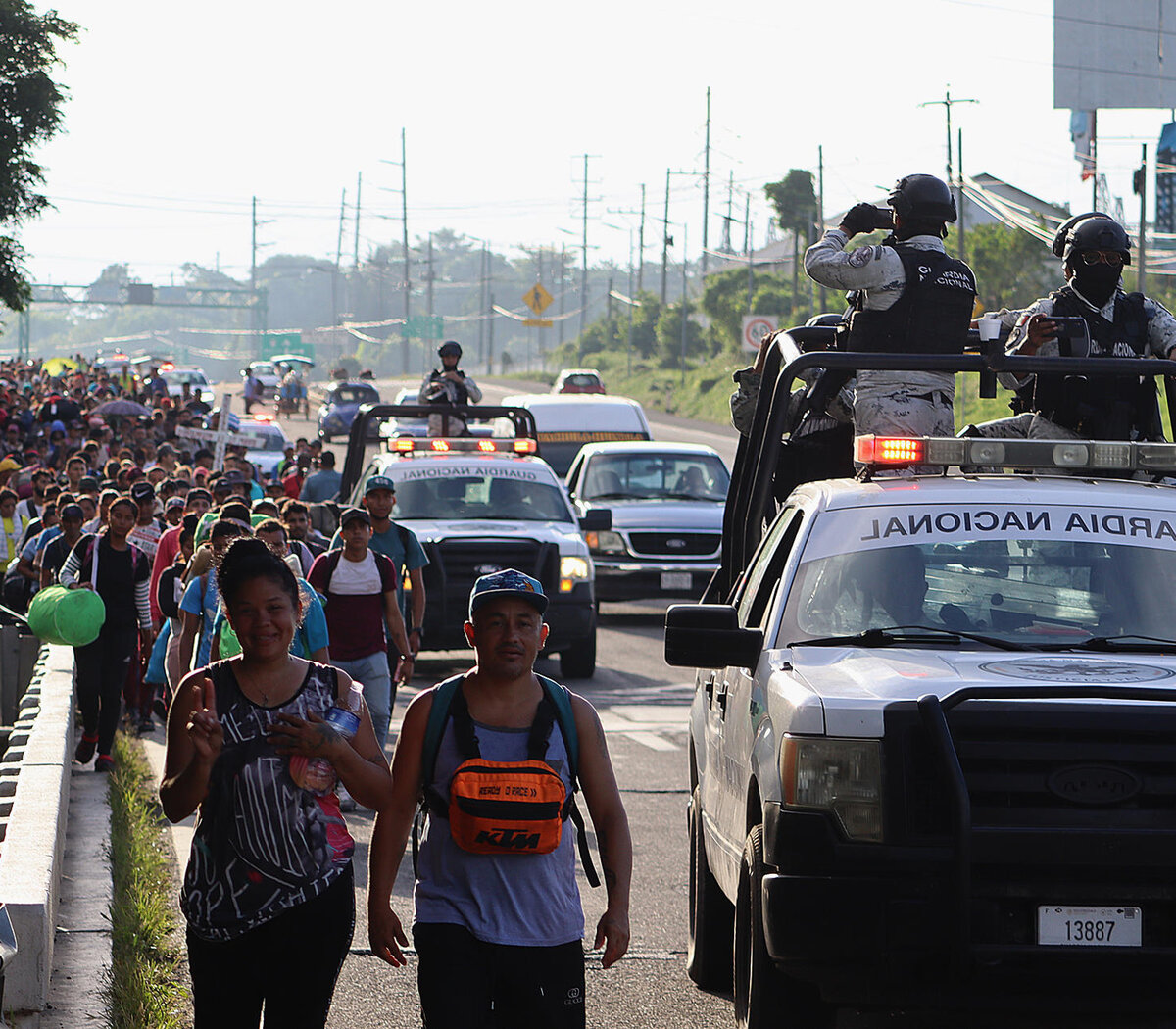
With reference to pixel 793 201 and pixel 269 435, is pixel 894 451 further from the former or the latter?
pixel 793 201

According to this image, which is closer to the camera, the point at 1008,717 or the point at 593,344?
the point at 1008,717

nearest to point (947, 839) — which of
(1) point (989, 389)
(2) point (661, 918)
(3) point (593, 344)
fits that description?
(1) point (989, 389)

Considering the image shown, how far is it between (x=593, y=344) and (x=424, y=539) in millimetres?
101417

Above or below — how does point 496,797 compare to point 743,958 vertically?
above

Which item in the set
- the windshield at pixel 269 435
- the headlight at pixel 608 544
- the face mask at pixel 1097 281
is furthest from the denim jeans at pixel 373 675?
the windshield at pixel 269 435

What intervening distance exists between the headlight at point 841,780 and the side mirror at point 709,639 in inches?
28.6

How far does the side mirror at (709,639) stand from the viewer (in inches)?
231

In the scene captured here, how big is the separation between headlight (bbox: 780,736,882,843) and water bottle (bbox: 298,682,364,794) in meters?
1.19

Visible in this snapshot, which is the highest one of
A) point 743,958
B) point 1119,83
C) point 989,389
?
point 1119,83

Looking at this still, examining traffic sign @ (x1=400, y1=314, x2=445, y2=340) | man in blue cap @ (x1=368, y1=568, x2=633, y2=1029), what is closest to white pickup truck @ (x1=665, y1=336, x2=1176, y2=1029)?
man in blue cap @ (x1=368, y1=568, x2=633, y2=1029)

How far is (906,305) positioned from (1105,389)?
0.87 metres

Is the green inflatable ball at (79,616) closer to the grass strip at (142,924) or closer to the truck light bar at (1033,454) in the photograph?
the grass strip at (142,924)

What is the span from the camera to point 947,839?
4.96 m

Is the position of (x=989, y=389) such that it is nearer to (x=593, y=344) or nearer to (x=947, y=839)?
(x=947, y=839)
